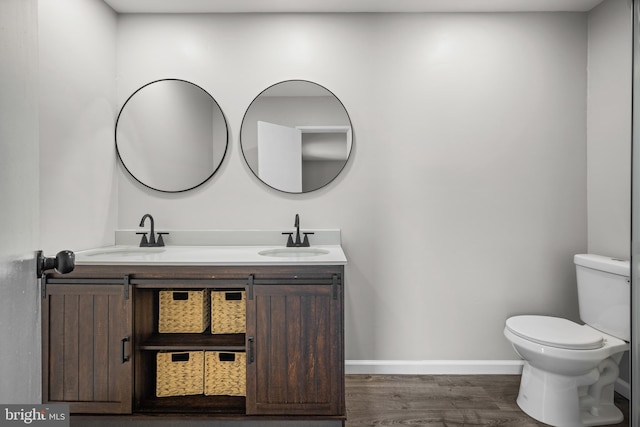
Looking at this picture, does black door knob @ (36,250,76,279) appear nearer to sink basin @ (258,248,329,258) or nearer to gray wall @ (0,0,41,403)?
gray wall @ (0,0,41,403)

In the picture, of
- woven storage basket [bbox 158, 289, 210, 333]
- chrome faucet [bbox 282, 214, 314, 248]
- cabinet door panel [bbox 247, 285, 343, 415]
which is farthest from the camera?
chrome faucet [bbox 282, 214, 314, 248]

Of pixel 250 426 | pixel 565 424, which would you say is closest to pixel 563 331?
pixel 565 424

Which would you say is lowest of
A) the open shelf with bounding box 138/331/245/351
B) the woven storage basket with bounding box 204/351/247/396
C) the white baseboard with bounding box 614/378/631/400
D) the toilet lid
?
the white baseboard with bounding box 614/378/631/400

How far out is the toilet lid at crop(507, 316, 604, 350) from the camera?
1.80 m

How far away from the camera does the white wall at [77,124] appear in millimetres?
1938

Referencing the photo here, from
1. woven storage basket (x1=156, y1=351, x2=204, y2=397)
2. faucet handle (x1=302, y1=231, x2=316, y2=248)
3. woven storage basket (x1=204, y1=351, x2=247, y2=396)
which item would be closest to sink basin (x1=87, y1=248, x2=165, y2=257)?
woven storage basket (x1=156, y1=351, x2=204, y2=397)

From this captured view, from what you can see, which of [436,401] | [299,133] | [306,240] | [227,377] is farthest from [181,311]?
[436,401]

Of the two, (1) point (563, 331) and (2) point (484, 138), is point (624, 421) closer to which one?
(1) point (563, 331)

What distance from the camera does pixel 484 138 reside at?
8.03 ft

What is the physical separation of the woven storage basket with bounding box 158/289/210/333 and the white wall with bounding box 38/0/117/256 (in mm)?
662

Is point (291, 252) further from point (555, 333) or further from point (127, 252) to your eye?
point (555, 333)

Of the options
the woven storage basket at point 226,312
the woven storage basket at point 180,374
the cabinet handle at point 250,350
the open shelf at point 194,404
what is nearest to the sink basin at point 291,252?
the woven storage basket at point 226,312

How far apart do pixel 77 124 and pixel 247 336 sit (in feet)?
5.21

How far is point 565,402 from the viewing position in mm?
1892
